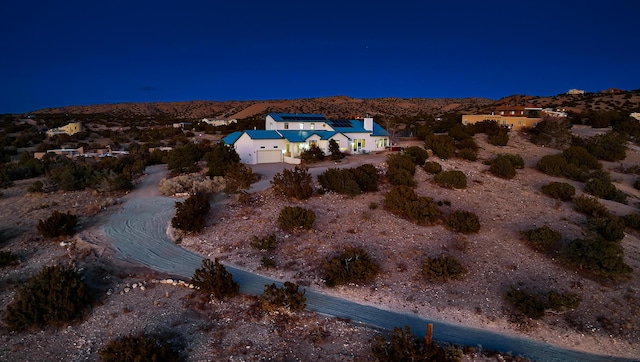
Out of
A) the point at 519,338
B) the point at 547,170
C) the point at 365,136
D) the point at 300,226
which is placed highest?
the point at 365,136

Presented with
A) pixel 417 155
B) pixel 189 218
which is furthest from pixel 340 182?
pixel 417 155

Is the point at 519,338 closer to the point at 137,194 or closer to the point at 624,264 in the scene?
the point at 624,264

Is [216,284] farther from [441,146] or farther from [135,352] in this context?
[441,146]

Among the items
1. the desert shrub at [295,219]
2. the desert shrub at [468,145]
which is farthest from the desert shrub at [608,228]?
the desert shrub at [468,145]

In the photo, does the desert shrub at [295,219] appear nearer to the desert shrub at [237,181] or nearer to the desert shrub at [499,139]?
the desert shrub at [237,181]

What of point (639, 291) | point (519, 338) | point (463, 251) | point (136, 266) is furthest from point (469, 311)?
point (136, 266)

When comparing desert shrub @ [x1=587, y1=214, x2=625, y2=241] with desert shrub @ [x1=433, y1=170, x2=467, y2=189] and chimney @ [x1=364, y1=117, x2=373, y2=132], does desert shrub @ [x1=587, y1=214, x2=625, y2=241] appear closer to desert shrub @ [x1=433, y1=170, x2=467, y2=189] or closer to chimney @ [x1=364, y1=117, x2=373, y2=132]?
desert shrub @ [x1=433, y1=170, x2=467, y2=189]
